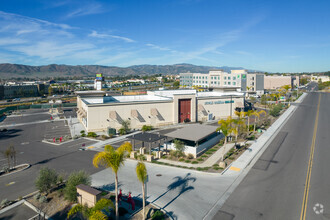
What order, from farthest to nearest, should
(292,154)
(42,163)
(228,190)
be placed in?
(292,154)
(42,163)
(228,190)

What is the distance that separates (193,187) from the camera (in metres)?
20.9

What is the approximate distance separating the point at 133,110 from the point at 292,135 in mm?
31483

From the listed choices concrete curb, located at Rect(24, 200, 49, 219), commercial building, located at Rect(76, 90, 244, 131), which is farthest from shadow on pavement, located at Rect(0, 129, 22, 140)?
concrete curb, located at Rect(24, 200, 49, 219)

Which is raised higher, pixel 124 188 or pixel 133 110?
pixel 133 110

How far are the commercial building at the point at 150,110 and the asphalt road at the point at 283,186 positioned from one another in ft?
72.0

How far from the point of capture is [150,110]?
4853 cm

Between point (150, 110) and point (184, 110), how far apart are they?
8.95 meters

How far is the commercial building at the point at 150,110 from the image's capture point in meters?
44.2

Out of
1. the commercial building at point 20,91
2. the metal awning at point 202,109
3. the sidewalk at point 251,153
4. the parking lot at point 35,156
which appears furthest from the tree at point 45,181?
the commercial building at point 20,91

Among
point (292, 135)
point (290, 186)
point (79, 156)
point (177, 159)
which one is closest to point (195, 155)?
point (177, 159)

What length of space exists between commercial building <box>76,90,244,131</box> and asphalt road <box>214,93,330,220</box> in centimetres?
2195

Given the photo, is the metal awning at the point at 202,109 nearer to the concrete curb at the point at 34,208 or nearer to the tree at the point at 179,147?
the tree at the point at 179,147

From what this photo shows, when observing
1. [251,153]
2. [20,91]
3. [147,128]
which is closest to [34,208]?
[251,153]

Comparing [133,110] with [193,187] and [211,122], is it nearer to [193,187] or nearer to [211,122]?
[211,122]
